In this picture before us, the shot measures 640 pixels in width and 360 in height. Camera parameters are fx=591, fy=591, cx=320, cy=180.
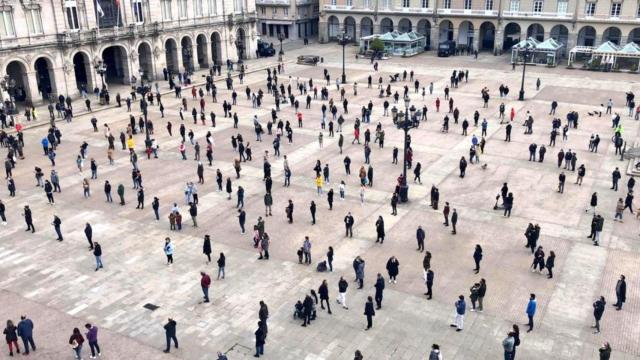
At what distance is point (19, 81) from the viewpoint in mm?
51562

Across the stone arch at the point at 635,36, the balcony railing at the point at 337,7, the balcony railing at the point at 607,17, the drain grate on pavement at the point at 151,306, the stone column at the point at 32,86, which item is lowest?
the drain grate on pavement at the point at 151,306

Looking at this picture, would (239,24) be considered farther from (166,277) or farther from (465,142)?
(166,277)

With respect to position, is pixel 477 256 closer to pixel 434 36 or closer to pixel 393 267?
pixel 393 267

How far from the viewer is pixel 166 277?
2153cm

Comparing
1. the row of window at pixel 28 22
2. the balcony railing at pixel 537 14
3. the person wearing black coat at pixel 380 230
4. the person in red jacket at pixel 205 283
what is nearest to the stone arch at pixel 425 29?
the balcony railing at pixel 537 14

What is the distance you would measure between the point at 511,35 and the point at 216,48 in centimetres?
3663

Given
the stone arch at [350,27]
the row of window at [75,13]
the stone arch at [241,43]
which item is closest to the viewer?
the row of window at [75,13]

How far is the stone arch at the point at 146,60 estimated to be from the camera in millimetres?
57281

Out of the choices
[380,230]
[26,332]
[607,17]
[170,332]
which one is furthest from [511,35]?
[26,332]

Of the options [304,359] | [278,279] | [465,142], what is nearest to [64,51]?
[465,142]

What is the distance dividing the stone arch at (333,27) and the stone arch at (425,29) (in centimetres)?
1117

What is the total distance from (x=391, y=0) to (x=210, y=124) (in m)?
41.0

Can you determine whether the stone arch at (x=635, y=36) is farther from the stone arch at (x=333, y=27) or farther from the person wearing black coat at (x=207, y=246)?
the person wearing black coat at (x=207, y=246)

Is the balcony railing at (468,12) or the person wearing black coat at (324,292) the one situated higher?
the balcony railing at (468,12)
